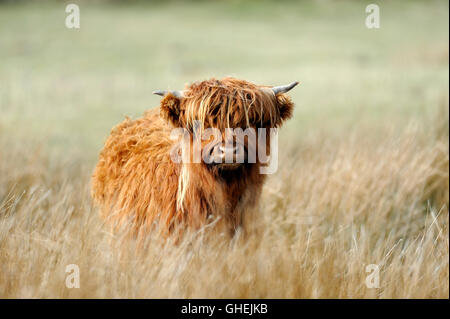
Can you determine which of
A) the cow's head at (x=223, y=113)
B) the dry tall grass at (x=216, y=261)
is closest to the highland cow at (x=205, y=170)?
the cow's head at (x=223, y=113)

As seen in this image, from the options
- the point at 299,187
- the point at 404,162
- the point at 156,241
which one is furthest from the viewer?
the point at 404,162

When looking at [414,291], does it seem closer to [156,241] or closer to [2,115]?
[156,241]

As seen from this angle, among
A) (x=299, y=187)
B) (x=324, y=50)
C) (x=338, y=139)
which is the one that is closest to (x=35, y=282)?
(x=299, y=187)

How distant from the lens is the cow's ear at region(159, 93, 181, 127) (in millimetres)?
3531

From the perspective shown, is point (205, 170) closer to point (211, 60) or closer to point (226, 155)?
point (226, 155)

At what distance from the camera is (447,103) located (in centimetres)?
716

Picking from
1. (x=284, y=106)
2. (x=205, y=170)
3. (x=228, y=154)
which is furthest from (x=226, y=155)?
(x=284, y=106)

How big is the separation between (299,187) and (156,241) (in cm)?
221

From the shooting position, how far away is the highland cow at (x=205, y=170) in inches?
134

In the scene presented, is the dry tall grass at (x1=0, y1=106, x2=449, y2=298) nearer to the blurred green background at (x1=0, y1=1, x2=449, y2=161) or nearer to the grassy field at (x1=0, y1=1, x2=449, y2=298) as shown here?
the grassy field at (x1=0, y1=1, x2=449, y2=298)

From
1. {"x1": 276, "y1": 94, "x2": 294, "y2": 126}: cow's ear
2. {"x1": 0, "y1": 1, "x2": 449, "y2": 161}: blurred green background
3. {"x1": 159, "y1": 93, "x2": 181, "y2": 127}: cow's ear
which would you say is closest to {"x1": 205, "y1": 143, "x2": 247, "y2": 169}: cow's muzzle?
{"x1": 159, "y1": 93, "x2": 181, "y2": 127}: cow's ear

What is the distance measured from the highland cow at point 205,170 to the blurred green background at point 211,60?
5.10 feet

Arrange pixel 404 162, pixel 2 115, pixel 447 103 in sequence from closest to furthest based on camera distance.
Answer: pixel 404 162
pixel 447 103
pixel 2 115

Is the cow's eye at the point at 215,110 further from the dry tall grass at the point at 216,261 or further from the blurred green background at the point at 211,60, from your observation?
the blurred green background at the point at 211,60
